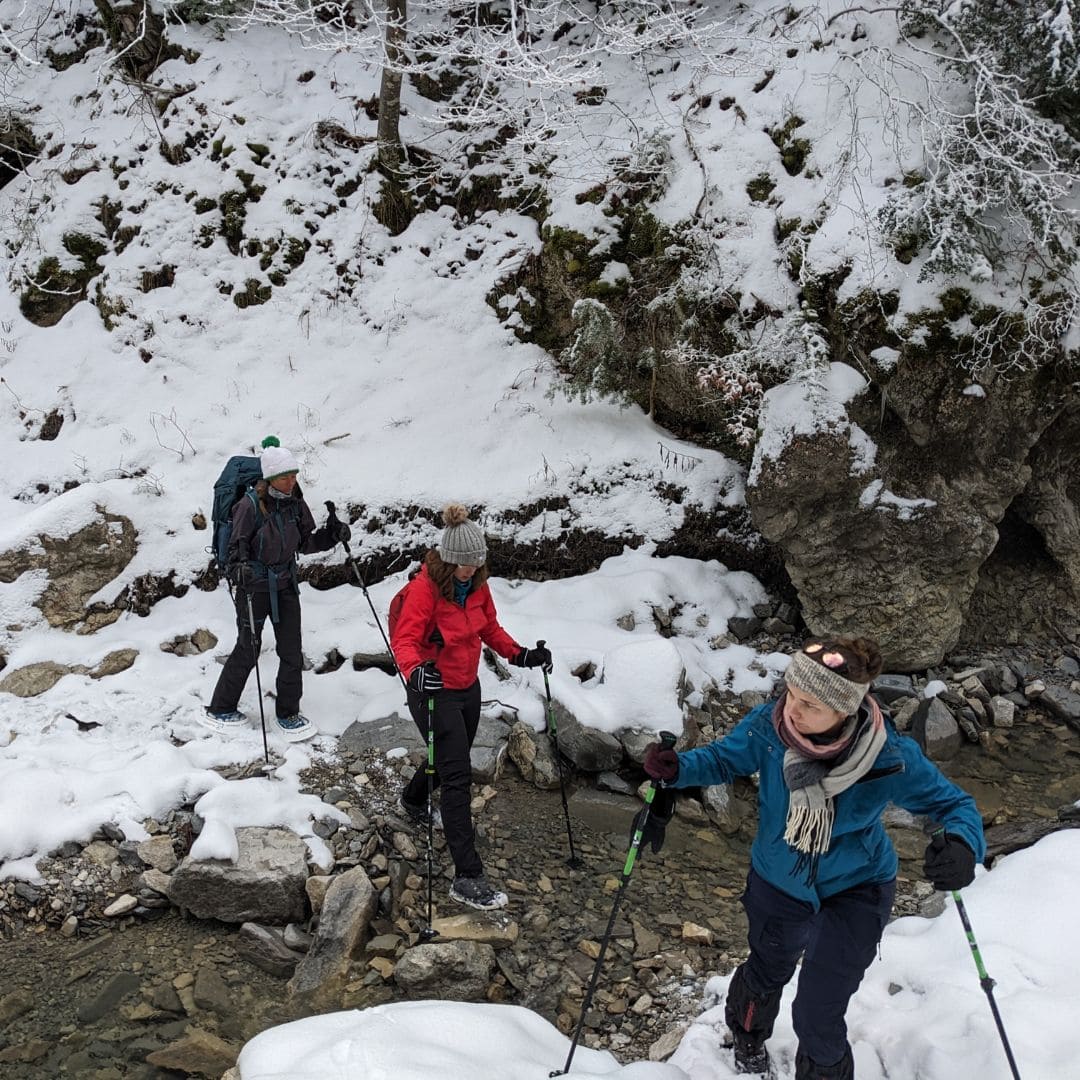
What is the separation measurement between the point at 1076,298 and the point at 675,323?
154 inches

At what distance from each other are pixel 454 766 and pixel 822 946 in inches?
103

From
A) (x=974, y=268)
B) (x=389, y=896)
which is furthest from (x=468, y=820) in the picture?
(x=974, y=268)

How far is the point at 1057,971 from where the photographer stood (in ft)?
12.5

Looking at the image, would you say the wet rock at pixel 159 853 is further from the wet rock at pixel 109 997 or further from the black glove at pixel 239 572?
the black glove at pixel 239 572

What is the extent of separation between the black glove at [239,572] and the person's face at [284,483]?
0.67 metres

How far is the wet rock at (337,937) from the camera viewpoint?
475 cm

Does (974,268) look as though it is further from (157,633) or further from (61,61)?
(61,61)

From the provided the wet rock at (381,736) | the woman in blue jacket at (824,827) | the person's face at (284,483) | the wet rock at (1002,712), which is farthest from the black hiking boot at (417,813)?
the wet rock at (1002,712)

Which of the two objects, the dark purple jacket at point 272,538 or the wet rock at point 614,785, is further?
the wet rock at point 614,785

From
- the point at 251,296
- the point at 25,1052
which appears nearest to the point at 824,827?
the point at 25,1052

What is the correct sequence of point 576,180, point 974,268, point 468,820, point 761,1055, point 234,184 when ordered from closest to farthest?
1. point 761,1055
2. point 468,820
3. point 974,268
4. point 576,180
5. point 234,184

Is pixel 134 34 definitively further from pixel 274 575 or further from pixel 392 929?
pixel 392 929

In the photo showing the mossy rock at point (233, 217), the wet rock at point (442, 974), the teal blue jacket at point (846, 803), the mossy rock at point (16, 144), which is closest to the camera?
the teal blue jacket at point (846, 803)

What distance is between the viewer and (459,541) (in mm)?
5109
